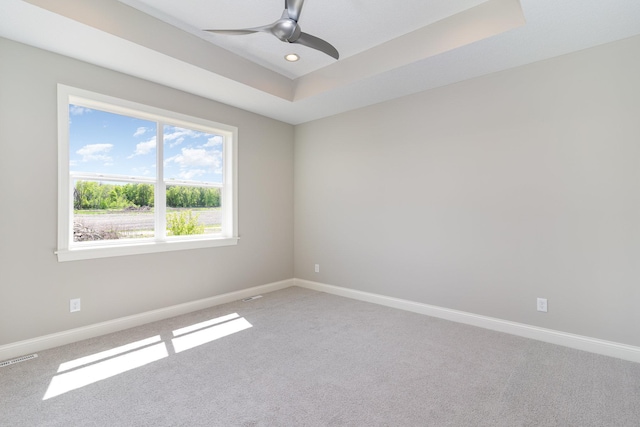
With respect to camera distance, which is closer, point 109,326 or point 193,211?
point 109,326

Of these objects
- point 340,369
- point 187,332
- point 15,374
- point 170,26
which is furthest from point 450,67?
point 15,374

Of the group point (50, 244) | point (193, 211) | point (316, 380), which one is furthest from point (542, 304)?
point (50, 244)

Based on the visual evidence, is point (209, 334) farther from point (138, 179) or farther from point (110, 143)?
point (110, 143)

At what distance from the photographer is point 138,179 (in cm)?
334

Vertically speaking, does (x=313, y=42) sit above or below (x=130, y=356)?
above

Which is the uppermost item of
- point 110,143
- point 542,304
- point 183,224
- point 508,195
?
point 110,143

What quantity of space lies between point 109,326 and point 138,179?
153cm

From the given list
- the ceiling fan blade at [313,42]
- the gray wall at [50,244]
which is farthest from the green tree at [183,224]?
the ceiling fan blade at [313,42]

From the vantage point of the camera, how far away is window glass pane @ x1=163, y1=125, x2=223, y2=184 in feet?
11.9

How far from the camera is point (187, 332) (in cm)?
304

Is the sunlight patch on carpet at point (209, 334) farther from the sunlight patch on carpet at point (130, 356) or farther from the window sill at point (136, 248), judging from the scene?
the window sill at point (136, 248)

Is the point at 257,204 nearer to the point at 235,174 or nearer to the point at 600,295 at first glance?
the point at 235,174

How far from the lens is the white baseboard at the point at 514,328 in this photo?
2.52 metres

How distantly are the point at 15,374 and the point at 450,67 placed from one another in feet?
14.5
